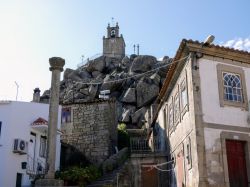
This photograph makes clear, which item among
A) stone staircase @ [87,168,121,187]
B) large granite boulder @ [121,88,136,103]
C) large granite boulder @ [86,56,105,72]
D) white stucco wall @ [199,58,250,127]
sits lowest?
stone staircase @ [87,168,121,187]

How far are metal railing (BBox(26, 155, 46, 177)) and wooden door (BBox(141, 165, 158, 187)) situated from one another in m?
5.40

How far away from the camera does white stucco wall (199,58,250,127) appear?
13.1 metres

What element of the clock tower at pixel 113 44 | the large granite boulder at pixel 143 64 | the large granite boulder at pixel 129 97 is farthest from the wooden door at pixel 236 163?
the clock tower at pixel 113 44

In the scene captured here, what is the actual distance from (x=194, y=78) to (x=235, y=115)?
2.10 meters

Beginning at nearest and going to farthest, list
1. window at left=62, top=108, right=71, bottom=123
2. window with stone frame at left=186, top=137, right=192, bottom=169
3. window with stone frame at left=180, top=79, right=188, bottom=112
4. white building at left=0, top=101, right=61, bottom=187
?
window with stone frame at left=186, top=137, right=192, bottom=169, window with stone frame at left=180, top=79, right=188, bottom=112, white building at left=0, top=101, right=61, bottom=187, window at left=62, top=108, right=71, bottom=123

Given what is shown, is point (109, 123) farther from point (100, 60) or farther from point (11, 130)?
point (100, 60)

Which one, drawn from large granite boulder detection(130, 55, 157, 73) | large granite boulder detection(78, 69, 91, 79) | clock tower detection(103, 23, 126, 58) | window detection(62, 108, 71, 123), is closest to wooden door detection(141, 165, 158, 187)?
window detection(62, 108, 71, 123)

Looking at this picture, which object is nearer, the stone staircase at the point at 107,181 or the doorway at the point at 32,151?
the stone staircase at the point at 107,181

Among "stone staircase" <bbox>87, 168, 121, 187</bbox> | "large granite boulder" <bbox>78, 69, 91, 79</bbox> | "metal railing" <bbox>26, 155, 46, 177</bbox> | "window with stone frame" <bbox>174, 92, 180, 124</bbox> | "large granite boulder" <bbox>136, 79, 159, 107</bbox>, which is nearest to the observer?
"window with stone frame" <bbox>174, 92, 180, 124</bbox>

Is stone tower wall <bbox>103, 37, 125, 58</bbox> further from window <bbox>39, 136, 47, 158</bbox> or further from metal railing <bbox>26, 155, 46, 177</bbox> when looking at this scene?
metal railing <bbox>26, 155, 46, 177</bbox>

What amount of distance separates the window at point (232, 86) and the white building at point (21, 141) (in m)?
9.97

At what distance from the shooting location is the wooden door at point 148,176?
722 inches

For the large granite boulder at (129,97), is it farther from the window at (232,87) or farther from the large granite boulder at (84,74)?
the window at (232,87)

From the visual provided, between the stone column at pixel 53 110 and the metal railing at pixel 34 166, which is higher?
the stone column at pixel 53 110
